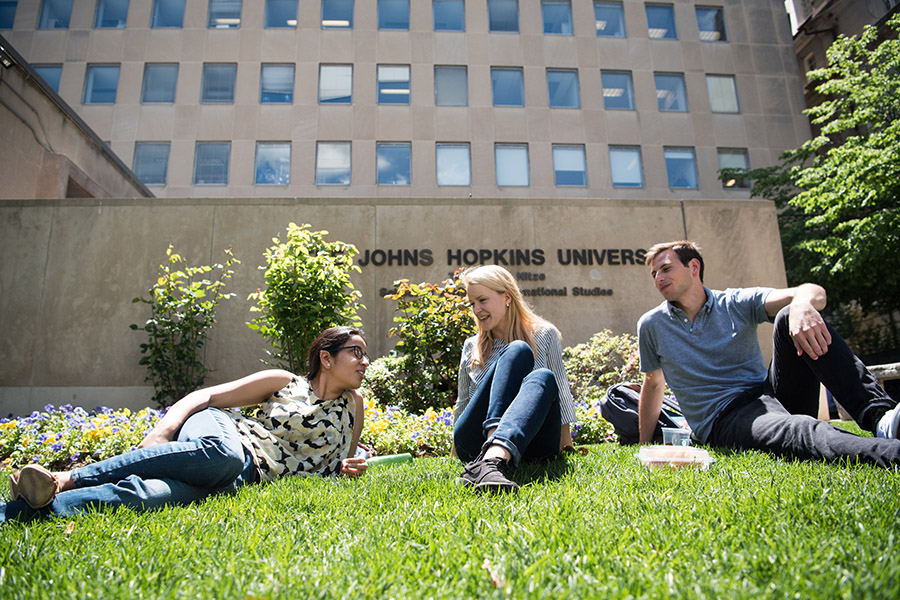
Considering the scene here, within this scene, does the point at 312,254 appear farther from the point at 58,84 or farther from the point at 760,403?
the point at 58,84

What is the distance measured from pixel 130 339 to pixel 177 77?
55.8 feet

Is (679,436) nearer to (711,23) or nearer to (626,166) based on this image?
(626,166)

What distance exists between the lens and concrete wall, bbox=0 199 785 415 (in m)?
8.18

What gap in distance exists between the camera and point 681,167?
22.0m

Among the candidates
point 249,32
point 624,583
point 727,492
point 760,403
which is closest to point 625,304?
point 760,403

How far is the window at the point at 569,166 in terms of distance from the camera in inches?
837

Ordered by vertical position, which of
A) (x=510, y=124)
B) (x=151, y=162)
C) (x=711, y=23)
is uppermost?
(x=711, y=23)

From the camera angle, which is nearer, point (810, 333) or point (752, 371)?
point (810, 333)

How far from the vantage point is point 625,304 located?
9266 mm

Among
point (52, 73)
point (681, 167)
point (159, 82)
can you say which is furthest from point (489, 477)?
point (52, 73)

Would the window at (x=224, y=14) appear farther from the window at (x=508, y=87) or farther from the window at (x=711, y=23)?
the window at (x=711, y=23)

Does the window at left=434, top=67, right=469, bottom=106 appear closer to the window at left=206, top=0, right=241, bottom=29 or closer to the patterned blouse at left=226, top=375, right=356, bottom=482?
the window at left=206, top=0, right=241, bottom=29

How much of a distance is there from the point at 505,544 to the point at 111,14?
90.1 ft

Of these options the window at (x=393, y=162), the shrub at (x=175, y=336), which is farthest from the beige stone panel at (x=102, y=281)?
the window at (x=393, y=162)
